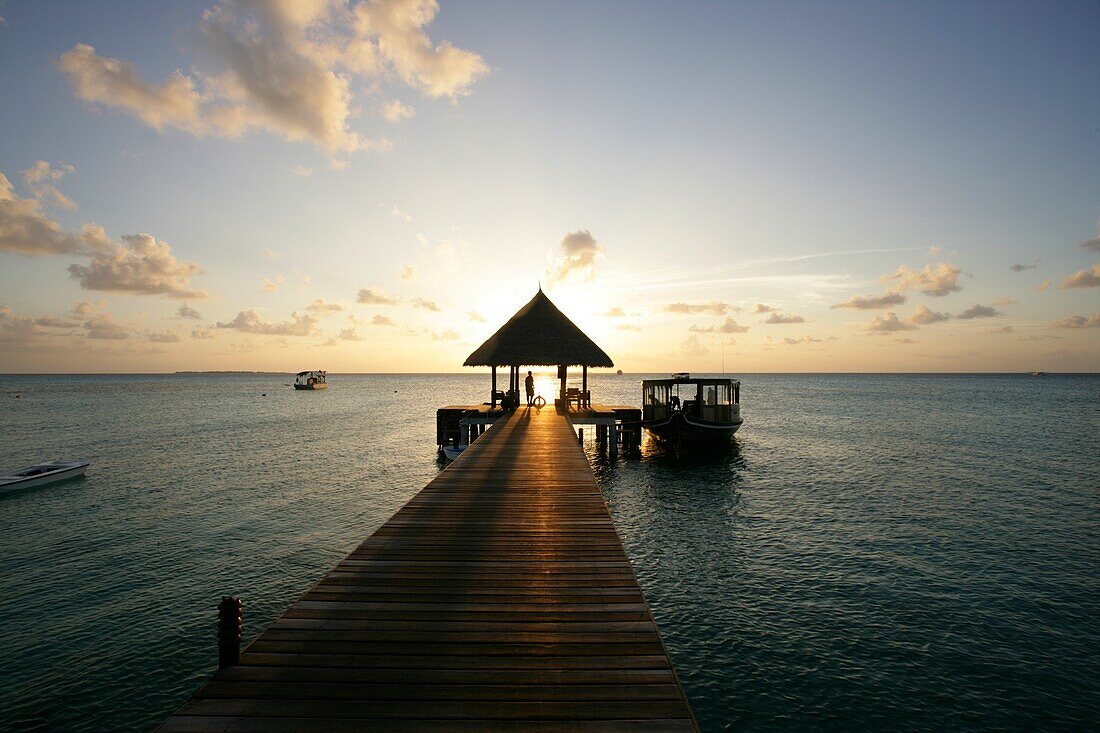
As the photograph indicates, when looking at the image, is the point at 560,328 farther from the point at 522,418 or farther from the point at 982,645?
the point at 982,645

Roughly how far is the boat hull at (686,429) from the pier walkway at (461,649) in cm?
2494

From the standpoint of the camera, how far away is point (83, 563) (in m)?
→ 14.3

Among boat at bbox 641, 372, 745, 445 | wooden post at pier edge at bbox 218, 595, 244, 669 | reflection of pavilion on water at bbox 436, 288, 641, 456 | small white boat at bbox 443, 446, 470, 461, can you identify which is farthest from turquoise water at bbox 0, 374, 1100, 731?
wooden post at pier edge at bbox 218, 595, 244, 669

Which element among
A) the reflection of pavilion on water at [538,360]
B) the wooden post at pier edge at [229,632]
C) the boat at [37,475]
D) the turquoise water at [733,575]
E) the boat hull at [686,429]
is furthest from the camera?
the boat hull at [686,429]

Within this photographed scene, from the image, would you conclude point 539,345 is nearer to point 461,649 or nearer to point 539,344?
point 539,344

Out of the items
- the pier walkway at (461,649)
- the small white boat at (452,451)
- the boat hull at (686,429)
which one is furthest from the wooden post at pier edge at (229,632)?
the boat hull at (686,429)

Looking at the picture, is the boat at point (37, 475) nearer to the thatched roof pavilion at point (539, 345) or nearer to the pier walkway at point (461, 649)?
the thatched roof pavilion at point (539, 345)

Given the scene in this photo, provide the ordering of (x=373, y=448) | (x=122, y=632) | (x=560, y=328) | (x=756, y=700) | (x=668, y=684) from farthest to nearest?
1. (x=373, y=448)
2. (x=560, y=328)
3. (x=122, y=632)
4. (x=756, y=700)
5. (x=668, y=684)

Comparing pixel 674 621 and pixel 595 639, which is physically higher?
pixel 595 639

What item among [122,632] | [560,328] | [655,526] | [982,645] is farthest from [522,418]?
[982,645]

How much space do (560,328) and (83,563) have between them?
21.8 meters

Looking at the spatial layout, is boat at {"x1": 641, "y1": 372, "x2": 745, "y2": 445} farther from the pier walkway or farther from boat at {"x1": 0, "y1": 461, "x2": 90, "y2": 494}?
boat at {"x1": 0, "y1": 461, "x2": 90, "y2": 494}

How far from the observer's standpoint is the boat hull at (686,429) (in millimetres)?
32312

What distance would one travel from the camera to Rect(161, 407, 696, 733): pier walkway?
3762 mm
